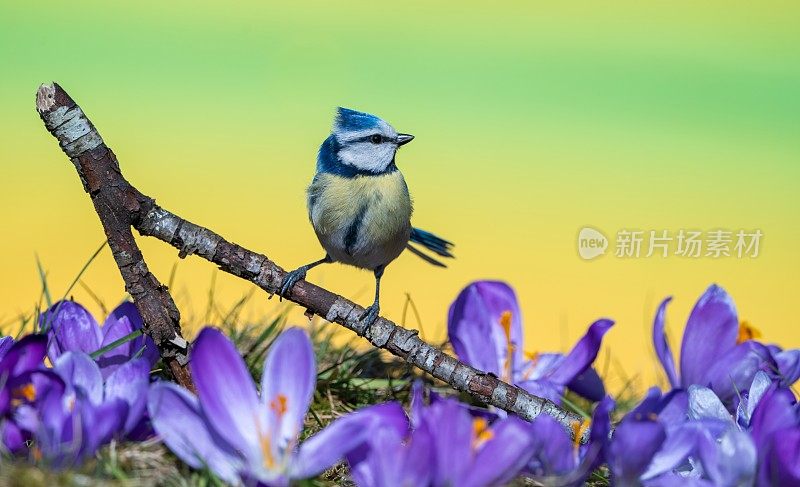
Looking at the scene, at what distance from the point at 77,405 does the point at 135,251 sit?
0.48m

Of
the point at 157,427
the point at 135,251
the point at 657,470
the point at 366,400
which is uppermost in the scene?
the point at 135,251

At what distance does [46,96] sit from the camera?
5.69ft

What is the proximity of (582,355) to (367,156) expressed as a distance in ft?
2.41

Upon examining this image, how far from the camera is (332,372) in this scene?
233 centimetres

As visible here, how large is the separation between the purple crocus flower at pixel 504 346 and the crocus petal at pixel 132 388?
0.67 metres

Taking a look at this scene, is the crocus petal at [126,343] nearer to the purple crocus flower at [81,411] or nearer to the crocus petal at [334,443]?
the purple crocus flower at [81,411]

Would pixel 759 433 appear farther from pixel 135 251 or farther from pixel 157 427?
pixel 135 251

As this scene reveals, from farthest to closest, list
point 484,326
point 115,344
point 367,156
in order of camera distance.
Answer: point 367,156 < point 484,326 < point 115,344

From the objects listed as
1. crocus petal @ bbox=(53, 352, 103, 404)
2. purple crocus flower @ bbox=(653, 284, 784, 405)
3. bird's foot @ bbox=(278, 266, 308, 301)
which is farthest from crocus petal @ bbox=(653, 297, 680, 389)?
crocus petal @ bbox=(53, 352, 103, 404)

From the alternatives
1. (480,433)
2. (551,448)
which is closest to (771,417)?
(551,448)

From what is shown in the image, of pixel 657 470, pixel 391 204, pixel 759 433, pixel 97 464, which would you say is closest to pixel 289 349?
pixel 97 464

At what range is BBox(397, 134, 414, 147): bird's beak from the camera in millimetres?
2422

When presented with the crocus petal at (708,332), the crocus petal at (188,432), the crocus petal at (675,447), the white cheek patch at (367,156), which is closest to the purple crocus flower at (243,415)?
the crocus petal at (188,432)

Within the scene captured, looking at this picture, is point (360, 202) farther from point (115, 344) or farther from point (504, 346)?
point (115, 344)
